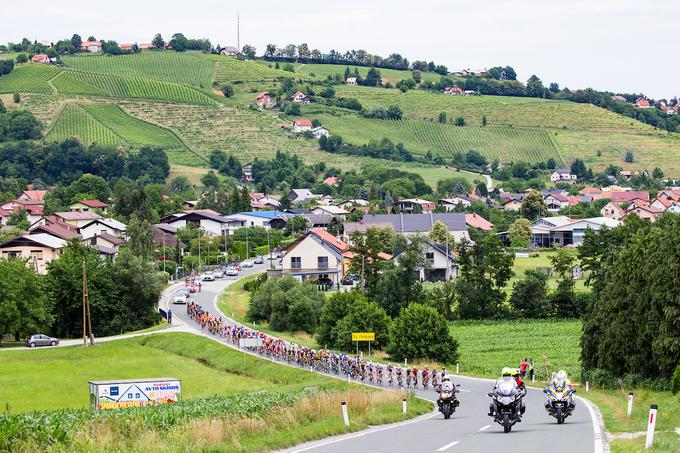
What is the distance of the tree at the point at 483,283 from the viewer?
87.4m

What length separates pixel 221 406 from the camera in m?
32.0

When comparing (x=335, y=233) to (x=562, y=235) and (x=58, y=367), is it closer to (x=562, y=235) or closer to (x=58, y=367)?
(x=562, y=235)

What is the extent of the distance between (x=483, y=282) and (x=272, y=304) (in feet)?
53.6

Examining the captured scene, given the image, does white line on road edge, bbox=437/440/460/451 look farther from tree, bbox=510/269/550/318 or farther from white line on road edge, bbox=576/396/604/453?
tree, bbox=510/269/550/318

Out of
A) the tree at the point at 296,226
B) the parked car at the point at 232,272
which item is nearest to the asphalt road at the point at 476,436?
→ the parked car at the point at 232,272

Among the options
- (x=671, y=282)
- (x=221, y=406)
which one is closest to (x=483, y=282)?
(x=671, y=282)

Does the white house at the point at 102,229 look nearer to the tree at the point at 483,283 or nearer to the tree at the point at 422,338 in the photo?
the tree at the point at 483,283

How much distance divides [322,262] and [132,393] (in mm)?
67702

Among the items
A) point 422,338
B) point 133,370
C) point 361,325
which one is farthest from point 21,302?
point 422,338

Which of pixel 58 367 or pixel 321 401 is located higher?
pixel 321 401

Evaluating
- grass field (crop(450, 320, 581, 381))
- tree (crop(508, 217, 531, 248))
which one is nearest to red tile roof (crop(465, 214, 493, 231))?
tree (crop(508, 217, 531, 248))

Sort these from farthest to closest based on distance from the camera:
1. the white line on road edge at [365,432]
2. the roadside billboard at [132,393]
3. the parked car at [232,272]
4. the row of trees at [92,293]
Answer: the parked car at [232,272], the row of trees at [92,293], the roadside billboard at [132,393], the white line on road edge at [365,432]

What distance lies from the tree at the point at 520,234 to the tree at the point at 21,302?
74892mm

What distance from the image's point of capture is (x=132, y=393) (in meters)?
44.4
